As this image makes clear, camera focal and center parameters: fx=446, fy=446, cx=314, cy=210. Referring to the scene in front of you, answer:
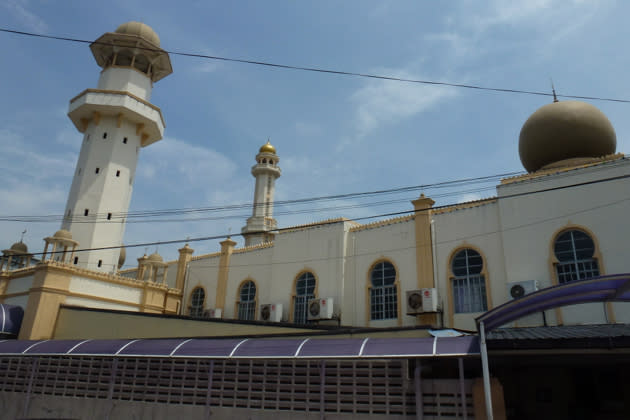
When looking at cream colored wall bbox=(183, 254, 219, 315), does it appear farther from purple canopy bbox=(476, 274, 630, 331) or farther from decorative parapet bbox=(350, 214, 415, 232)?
purple canopy bbox=(476, 274, 630, 331)

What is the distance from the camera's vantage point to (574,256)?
1505 cm

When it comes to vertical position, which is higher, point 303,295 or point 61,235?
point 61,235

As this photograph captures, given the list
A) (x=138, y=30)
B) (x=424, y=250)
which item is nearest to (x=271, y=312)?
(x=424, y=250)

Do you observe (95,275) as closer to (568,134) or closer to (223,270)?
(223,270)

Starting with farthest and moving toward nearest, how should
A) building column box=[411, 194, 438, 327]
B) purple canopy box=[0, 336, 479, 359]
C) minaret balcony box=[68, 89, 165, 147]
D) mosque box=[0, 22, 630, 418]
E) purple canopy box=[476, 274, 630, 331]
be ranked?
minaret balcony box=[68, 89, 165, 147]
building column box=[411, 194, 438, 327]
mosque box=[0, 22, 630, 418]
purple canopy box=[0, 336, 479, 359]
purple canopy box=[476, 274, 630, 331]

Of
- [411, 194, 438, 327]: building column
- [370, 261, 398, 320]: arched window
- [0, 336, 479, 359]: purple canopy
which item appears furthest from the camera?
[370, 261, 398, 320]: arched window

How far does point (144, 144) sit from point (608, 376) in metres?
27.5

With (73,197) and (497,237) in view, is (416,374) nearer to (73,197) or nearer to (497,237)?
(497,237)

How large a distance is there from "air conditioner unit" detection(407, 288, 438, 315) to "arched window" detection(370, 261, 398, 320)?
1.34 metres

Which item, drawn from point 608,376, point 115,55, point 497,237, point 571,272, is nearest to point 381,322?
point 497,237

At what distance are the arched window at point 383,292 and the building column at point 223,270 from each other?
943 cm

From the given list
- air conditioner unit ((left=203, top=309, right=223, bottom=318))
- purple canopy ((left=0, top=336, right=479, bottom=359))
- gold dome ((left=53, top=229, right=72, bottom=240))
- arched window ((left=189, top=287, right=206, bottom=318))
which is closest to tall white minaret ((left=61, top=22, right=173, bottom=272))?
gold dome ((left=53, top=229, right=72, bottom=240))

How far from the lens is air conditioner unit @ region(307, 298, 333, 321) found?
1952 cm

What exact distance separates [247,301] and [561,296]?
60.6 ft
